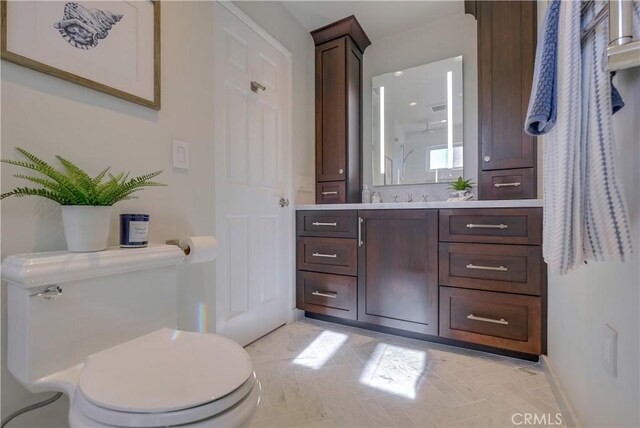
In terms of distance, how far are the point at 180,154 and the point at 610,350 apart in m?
1.66

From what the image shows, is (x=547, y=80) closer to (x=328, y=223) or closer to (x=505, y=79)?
(x=505, y=79)

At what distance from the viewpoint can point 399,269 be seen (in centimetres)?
182

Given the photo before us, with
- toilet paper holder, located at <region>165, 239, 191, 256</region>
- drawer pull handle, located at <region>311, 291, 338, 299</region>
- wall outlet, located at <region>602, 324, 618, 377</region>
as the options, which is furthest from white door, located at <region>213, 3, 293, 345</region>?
wall outlet, located at <region>602, 324, 618, 377</region>

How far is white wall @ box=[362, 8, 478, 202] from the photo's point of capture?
2.18m

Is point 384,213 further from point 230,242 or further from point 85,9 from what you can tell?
point 85,9

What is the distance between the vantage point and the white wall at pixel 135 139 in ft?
2.86

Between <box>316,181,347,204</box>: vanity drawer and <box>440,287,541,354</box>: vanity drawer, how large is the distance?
1.00 m

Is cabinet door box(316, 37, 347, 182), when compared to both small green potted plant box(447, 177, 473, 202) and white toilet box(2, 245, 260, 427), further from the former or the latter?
white toilet box(2, 245, 260, 427)

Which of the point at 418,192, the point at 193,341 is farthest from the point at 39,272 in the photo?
the point at 418,192

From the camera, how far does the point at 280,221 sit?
2107 millimetres

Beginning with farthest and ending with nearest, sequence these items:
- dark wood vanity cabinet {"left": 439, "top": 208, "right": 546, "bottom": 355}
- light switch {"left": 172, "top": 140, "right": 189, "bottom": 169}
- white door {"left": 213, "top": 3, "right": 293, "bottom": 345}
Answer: white door {"left": 213, "top": 3, "right": 293, "bottom": 345}
dark wood vanity cabinet {"left": 439, "top": 208, "right": 546, "bottom": 355}
light switch {"left": 172, "top": 140, "right": 189, "bottom": 169}

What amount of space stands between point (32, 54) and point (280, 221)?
1450 millimetres

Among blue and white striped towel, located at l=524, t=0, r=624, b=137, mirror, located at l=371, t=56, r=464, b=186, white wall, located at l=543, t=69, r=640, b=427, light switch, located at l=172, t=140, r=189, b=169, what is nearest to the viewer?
white wall, located at l=543, t=69, r=640, b=427

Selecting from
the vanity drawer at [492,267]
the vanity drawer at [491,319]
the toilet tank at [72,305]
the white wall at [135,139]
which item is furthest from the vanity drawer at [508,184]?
the toilet tank at [72,305]
